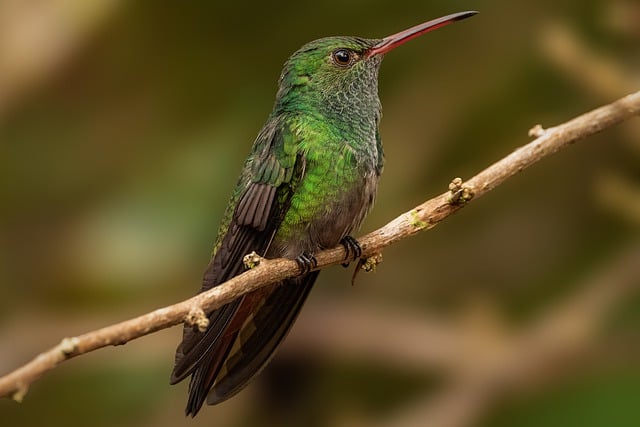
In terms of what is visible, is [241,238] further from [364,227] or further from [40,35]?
[40,35]

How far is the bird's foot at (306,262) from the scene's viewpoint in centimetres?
204

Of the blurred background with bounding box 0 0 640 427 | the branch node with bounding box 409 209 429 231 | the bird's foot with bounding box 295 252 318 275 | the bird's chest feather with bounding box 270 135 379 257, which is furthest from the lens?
the blurred background with bounding box 0 0 640 427

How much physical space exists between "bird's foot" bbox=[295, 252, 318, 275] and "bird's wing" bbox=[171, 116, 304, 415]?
0.36 feet

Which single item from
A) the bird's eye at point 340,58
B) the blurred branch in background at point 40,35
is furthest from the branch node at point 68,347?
the blurred branch in background at point 40,35

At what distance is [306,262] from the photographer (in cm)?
207

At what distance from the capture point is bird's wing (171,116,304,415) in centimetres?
198

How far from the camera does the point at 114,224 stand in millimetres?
3520

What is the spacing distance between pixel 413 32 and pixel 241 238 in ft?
2.03

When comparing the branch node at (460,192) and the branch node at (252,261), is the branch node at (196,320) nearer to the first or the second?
the branch node at (252,261)

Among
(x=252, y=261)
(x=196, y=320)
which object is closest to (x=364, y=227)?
(x=252, y=261)

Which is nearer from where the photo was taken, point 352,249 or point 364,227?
point 352,249

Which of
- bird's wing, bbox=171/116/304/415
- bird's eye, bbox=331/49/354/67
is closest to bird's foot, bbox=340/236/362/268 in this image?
bird's wing, bbox=171/116/304/415

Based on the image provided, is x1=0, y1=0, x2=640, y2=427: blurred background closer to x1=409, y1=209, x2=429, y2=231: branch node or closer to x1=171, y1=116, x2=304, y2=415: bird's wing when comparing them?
x1=171, y1=116, x2=304, y2=415: bird's wing

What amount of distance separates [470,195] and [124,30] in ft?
7.11
